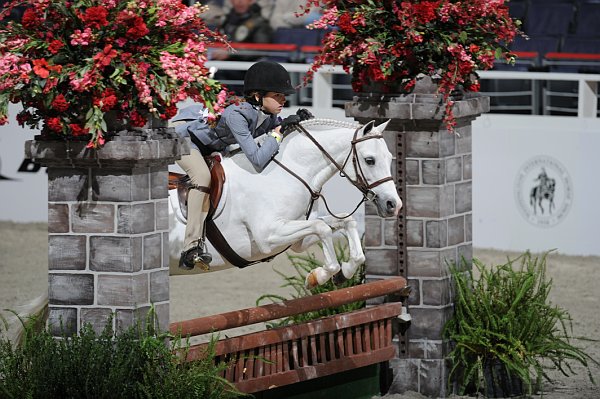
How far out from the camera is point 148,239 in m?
4.81

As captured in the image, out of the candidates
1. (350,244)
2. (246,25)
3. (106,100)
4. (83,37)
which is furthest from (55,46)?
(246,25)

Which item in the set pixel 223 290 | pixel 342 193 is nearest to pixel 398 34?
pixel 223 290

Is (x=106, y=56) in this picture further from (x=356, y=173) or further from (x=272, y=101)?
(x=356, y=173)

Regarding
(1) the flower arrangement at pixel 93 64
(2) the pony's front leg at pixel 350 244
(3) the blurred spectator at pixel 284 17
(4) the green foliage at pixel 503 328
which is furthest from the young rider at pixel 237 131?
(3) the blurred spectator at pixel 284 17

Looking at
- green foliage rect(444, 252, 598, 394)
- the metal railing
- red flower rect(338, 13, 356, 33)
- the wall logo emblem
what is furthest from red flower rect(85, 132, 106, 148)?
the wall logo emblem

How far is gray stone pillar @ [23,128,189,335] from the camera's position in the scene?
15.5 ft

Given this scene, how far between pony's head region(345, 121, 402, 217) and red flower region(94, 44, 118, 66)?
4.78 ft

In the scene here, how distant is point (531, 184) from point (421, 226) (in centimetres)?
411

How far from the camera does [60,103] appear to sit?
4586mm

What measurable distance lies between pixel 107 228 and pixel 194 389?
0.70 metres

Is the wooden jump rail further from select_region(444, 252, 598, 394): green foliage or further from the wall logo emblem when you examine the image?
the wall logo emblem

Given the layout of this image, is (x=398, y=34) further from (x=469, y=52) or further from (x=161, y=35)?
(x=161, y=35)

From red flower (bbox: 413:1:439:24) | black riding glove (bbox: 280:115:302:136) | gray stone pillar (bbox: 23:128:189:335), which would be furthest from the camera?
red flower (bbox: 413:1:439:24)

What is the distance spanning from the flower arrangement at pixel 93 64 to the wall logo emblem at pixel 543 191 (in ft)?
19.8
